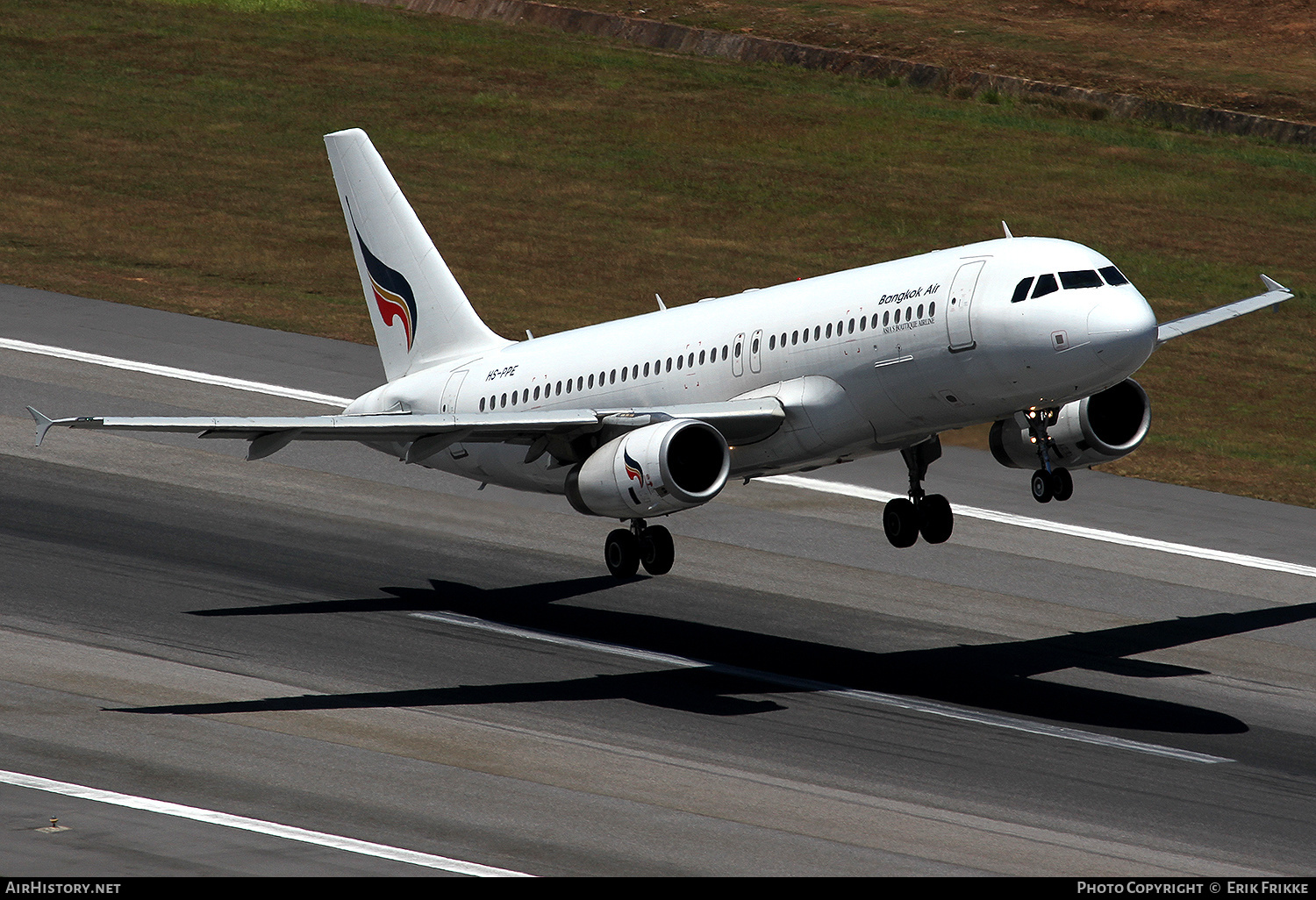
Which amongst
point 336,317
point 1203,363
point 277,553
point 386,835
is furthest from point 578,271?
point 386,835

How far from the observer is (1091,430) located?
3659 centimetres

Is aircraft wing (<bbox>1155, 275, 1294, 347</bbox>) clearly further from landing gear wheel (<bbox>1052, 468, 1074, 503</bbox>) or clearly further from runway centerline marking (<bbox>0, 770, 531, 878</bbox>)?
runway centerline marking (<bbox>0, 770, 531, 878</bbox>)

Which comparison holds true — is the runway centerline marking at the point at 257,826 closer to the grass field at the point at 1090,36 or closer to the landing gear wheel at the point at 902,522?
the landing gear wheel at the point at 902,522

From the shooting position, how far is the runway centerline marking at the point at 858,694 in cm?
3309

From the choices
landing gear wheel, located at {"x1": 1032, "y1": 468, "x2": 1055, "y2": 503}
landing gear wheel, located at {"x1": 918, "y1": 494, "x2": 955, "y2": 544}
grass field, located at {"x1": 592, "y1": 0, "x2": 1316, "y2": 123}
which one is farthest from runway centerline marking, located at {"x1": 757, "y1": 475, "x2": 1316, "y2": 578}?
grass field, located at {"x1": 592, "y1": 0, "x2": 1316, "y2": 123}

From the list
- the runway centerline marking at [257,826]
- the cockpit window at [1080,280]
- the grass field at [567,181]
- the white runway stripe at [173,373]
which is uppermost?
the grass field at [567,181]

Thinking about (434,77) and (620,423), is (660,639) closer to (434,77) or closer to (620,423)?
(620,423)

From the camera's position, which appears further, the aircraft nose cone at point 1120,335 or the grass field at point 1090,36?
the grass field at point 1090,36

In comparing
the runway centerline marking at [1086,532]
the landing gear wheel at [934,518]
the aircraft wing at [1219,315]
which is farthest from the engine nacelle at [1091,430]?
the runway centerline marking at [1086,532]

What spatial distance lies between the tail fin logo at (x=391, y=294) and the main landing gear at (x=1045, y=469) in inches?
647

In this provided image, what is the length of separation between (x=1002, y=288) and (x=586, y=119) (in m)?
54.0

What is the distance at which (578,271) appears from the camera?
7062 cm

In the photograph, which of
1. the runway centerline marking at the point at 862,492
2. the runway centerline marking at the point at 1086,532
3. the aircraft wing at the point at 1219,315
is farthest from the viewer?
the runway centerline marking at the point at 862,492

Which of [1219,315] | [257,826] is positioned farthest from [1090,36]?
[257,826]
